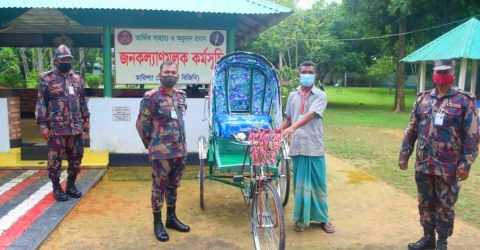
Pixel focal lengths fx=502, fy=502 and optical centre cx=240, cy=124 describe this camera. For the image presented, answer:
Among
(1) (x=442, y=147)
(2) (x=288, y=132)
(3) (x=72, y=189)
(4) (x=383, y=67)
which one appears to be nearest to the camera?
(1) (x=442, y=147)

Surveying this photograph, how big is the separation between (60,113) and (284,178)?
2661 mm

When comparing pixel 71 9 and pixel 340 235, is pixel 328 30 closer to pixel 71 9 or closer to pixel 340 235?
pixel 71 9

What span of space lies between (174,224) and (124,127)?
326cm

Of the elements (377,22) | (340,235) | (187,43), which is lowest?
(340,235)

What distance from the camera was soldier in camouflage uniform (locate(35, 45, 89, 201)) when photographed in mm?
5645

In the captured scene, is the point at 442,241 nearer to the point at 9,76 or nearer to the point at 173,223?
the point at 173,223

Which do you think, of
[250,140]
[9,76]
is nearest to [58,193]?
[250,140]

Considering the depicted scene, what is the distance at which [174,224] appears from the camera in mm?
5102

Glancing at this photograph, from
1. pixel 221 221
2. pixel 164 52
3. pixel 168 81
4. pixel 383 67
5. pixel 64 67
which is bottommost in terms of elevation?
pixel 221 221

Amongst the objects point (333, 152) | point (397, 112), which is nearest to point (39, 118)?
point (333, 152)

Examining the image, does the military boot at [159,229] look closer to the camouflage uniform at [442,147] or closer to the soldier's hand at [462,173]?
the camouflage uniform at [442,147]

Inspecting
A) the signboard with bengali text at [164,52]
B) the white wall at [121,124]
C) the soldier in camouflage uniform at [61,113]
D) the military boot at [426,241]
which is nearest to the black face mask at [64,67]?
the soldier in camouflage uniform at [61,113]

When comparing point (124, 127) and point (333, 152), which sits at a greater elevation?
point (124, 127)

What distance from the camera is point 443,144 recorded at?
13.7ft
